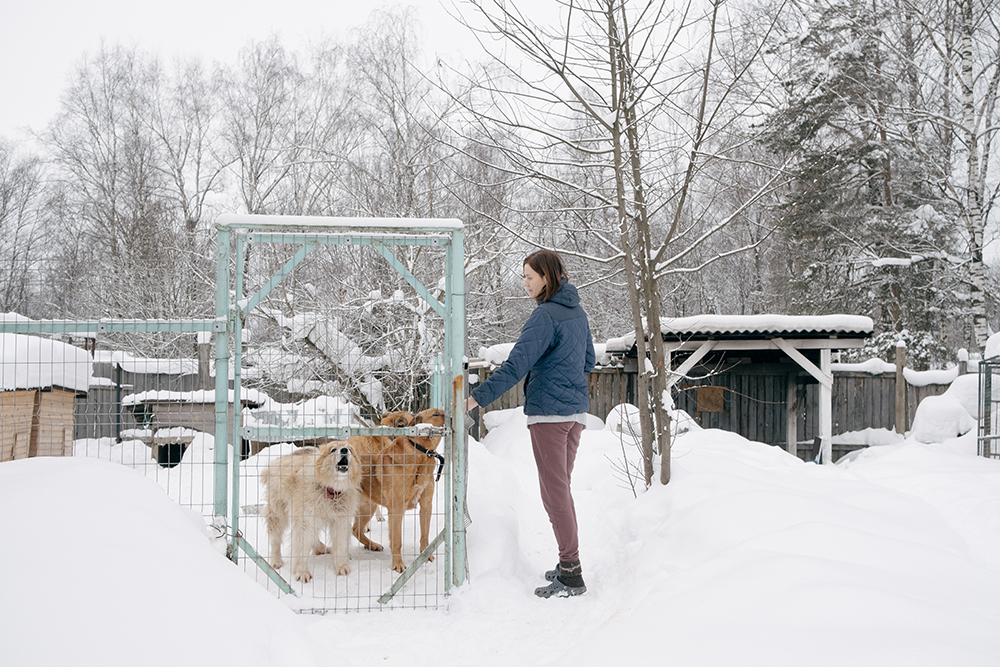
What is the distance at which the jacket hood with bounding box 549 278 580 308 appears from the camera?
3.96 m

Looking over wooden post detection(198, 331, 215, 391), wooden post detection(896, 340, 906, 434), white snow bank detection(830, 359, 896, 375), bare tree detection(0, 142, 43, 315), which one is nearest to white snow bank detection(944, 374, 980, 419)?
wooden post detection(896, 340, 906, 434)

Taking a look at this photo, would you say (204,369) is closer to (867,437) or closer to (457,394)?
(457,394)

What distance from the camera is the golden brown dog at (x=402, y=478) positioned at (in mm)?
3957

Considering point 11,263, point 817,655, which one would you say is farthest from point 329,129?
point 11,263

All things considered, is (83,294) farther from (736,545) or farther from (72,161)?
(736,545)

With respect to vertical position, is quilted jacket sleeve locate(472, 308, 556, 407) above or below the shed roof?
below

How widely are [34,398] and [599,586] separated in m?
4.19

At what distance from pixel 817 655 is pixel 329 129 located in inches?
637

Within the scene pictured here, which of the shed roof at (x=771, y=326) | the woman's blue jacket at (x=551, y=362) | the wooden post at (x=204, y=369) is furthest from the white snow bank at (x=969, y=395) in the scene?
the wooden post at (x=204, y=369)

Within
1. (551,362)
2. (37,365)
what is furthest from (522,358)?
(37,365)

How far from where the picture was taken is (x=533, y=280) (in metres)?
3.99

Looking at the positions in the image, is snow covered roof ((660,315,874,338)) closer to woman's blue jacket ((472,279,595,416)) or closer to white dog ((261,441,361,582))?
woman's blue jacket ((472,279,595,416))

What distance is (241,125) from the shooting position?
19.7m

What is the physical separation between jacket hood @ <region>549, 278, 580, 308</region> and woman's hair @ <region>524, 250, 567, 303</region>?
0.08ft
